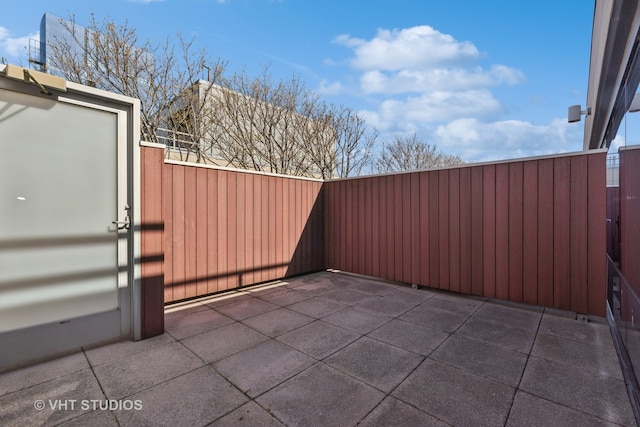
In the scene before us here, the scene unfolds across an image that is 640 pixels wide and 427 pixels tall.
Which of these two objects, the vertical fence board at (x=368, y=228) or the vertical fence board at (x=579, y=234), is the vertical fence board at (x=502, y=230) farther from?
the vertical fence board at (x=368, y=228)

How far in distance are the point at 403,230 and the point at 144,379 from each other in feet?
11.7

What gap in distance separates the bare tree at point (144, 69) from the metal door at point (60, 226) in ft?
14.3

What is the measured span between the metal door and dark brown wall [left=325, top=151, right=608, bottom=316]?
3434 millimetres

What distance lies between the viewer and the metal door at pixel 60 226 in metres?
2.01

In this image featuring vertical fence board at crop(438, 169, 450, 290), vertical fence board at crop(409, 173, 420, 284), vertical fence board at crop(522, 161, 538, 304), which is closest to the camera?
vertical fence board at crop(522, 161, 538, 304)

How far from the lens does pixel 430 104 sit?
13211 millimetres

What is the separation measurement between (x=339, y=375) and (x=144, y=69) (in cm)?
733

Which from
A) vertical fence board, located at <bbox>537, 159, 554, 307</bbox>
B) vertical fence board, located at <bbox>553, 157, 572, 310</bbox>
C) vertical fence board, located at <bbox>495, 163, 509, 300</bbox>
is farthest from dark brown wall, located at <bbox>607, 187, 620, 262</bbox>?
vertical fence board, located at <bbox>495, 163, 509, 300</bbox>

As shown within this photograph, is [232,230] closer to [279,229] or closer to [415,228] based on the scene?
[279,229]

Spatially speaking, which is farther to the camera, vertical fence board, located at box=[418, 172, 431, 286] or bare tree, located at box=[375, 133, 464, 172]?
bare tree, located at box=[375, 133, 464, 172]

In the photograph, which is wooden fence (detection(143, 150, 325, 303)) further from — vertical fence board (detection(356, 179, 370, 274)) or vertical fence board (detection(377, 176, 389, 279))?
vertical fence board (detection(377, 176, 389, 279))

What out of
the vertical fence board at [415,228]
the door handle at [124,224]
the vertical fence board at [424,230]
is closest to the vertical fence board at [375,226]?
the vertical fence board at [415,228]

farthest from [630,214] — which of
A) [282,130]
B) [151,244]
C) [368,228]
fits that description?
[282,130]

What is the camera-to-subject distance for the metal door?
6.59 feet
